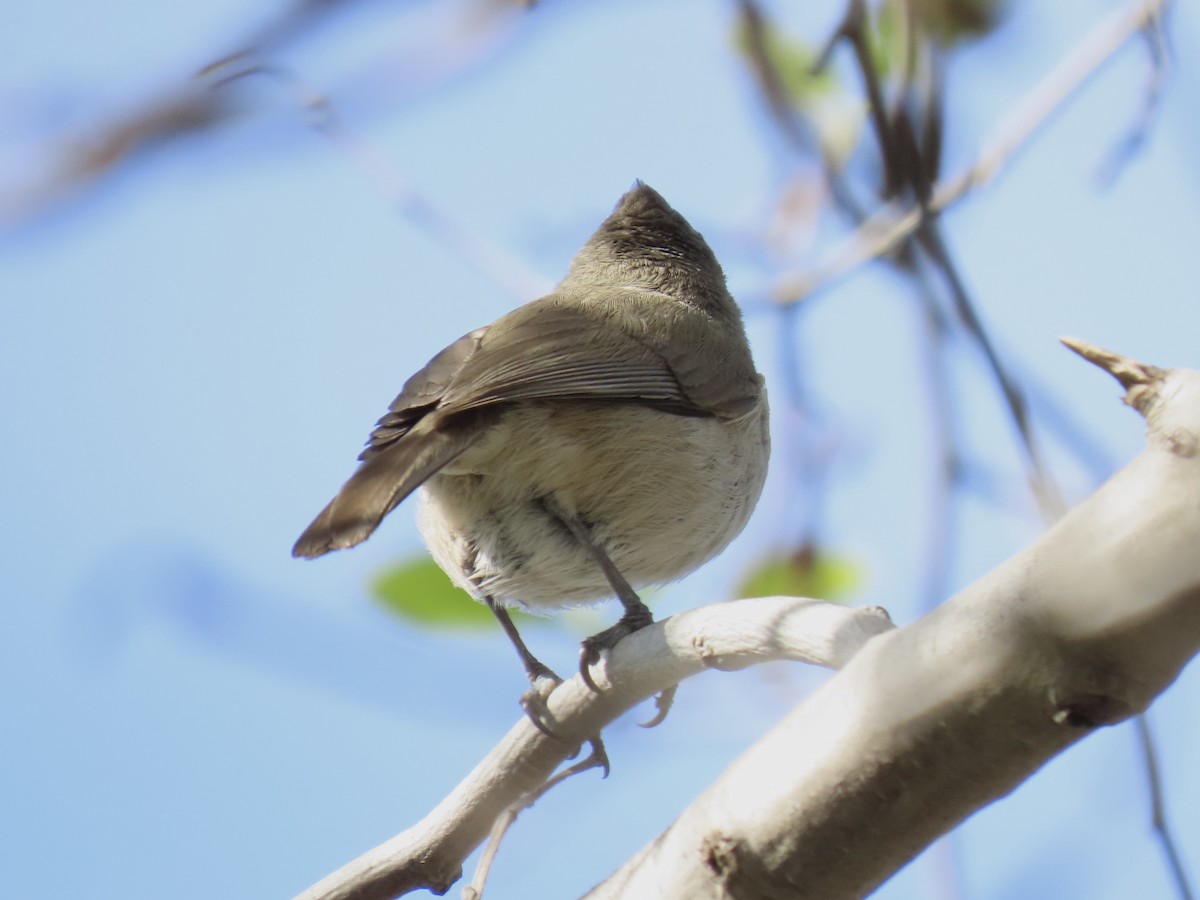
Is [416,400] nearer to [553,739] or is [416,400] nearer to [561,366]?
[561,366]

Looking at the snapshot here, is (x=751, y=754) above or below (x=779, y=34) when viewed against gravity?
below

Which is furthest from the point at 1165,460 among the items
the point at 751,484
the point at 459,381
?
the point at 751,484

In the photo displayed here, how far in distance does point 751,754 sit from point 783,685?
1.35m

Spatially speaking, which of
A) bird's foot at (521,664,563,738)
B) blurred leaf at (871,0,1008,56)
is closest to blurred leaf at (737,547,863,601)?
bird's foot at (521,664,563,738)

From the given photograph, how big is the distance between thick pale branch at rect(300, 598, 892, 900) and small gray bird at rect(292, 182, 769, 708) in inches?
18.9

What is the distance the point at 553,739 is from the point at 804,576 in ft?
3.56

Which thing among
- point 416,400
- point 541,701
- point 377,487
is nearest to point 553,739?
point 541,701

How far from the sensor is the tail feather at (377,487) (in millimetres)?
2965

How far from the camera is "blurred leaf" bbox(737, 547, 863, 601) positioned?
11.7 feet

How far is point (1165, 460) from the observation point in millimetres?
1400

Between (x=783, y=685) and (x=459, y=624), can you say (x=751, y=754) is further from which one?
(x=459, y=624)

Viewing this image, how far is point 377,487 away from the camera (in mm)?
3117

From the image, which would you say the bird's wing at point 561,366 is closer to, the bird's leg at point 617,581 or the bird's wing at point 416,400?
the bird's wing at point 416,400

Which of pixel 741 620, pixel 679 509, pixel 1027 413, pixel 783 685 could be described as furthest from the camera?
pixel 679 509
